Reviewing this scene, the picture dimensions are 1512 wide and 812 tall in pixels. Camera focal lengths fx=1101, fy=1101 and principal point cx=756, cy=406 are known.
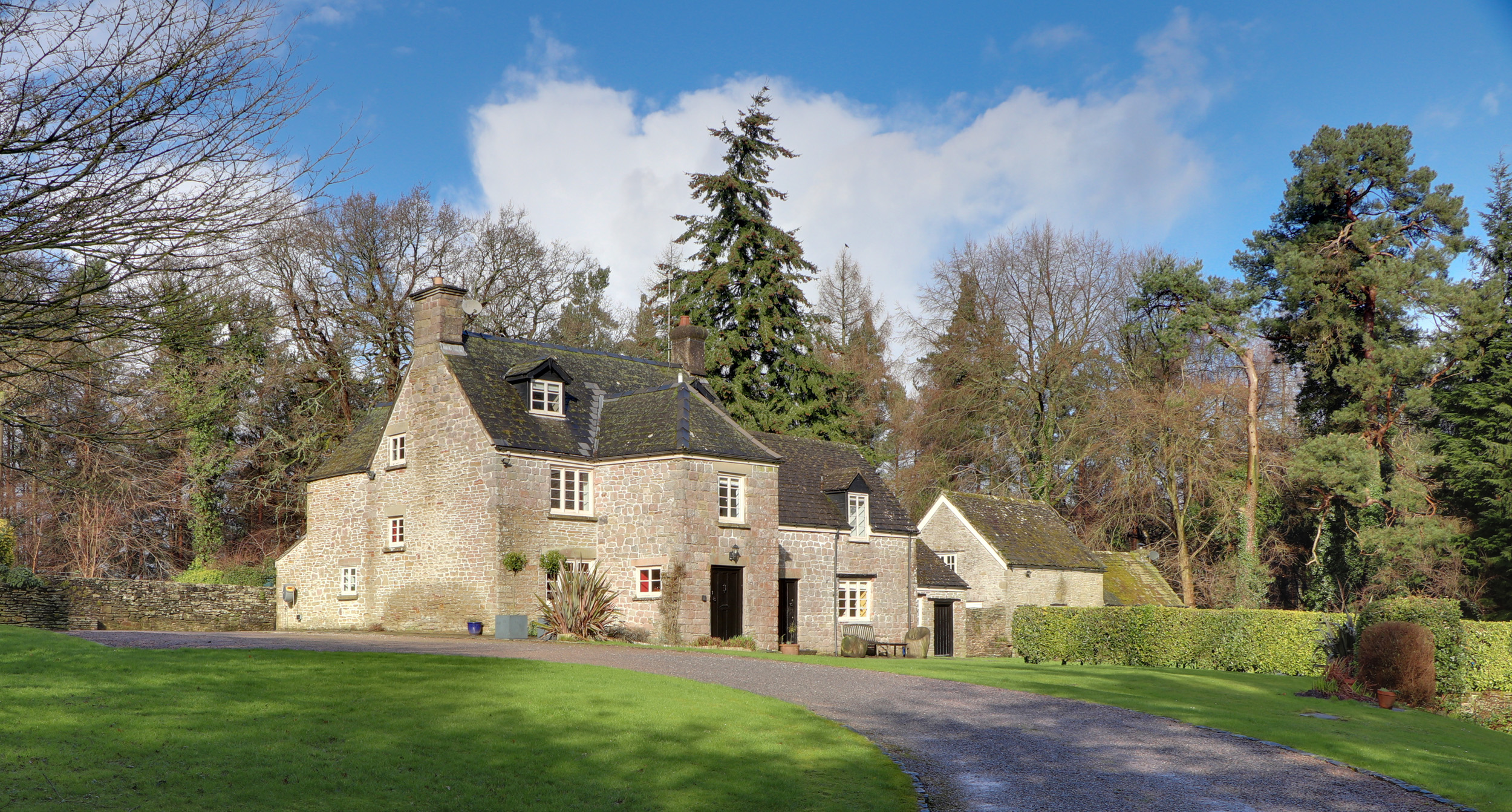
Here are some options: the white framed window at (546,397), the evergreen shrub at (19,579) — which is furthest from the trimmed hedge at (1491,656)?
the evergreen shrub at (19,579)

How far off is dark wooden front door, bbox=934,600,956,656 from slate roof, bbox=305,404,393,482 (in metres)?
19.7

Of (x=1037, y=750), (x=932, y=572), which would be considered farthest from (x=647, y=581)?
(x=1037, y=750)

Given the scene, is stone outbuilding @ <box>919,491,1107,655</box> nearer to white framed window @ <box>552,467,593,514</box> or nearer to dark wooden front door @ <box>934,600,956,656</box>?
dark wooden front door @ <box>934,600,956,656</box>

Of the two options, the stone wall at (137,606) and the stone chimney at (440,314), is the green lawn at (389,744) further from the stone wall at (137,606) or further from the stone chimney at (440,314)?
the stone chimney at (440,314)

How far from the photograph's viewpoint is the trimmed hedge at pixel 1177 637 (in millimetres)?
25734

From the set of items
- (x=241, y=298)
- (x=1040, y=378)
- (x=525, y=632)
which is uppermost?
(x=1040, y=378)

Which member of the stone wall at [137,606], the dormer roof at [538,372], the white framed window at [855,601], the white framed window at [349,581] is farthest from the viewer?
the white framed window at [855,601]

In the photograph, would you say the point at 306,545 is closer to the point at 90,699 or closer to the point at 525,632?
the point at 525,632

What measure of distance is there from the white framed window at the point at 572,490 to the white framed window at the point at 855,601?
8461mm

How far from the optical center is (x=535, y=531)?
2881 centimetres

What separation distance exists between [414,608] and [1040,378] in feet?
95.2

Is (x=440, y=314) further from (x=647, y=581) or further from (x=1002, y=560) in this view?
(x=1002, y=560)

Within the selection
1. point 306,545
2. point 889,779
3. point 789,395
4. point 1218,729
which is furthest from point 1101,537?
point 889,779

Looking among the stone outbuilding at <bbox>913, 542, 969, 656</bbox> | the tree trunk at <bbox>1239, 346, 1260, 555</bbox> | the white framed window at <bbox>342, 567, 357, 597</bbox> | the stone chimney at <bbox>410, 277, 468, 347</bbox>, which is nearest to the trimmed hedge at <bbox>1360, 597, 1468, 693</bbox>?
the stone outbuilding at <bbox>913, 542, 969, 656</bbox>
